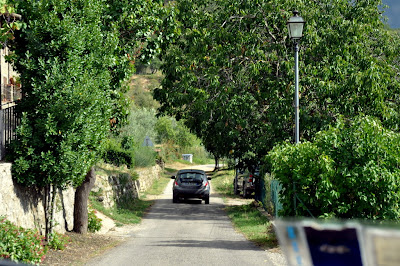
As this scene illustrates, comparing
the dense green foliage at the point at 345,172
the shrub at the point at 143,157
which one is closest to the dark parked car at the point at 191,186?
the shrub at the point at 143,157

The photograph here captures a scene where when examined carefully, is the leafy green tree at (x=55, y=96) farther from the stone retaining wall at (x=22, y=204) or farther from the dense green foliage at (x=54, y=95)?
the stone retaining wall at (x=22, y=204)

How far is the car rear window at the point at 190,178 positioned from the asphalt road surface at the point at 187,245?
3979mm

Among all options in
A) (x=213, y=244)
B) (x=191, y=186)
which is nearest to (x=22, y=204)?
(x=213, y=244)

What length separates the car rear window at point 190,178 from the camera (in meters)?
24.8

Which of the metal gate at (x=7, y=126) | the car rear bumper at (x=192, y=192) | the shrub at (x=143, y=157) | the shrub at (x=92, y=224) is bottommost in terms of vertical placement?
the car rear bumper at (x=192, y=192)

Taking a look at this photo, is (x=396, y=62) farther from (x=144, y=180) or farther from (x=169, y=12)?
(x=144, y=180)

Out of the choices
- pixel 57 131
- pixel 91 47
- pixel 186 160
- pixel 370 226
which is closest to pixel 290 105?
pixel 91 47

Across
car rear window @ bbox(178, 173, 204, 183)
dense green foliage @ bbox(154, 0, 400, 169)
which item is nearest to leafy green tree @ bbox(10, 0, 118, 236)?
dense green foliage @ bbox(154, 0, 400, 169)

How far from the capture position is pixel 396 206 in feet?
32.2

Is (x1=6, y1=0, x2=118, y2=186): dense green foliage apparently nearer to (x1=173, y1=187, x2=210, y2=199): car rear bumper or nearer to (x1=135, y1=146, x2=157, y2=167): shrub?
(x1=173, y1=187, x2=210, y2=199): car rear bumper

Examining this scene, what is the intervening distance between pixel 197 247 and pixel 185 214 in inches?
340

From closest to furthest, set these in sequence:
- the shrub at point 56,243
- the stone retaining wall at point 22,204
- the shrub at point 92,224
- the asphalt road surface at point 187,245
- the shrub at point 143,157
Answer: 1. the stone retaining wall at point 22,204
2. the asphalt road surface at point 187,245
3. the shrub at point 56,243
4. the shrub at point 92,224
5. the shrub at point 143,157

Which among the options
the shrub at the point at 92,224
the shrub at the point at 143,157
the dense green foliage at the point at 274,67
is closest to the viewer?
the shrub at the point at 92,224

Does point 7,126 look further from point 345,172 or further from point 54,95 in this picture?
point 345,172
